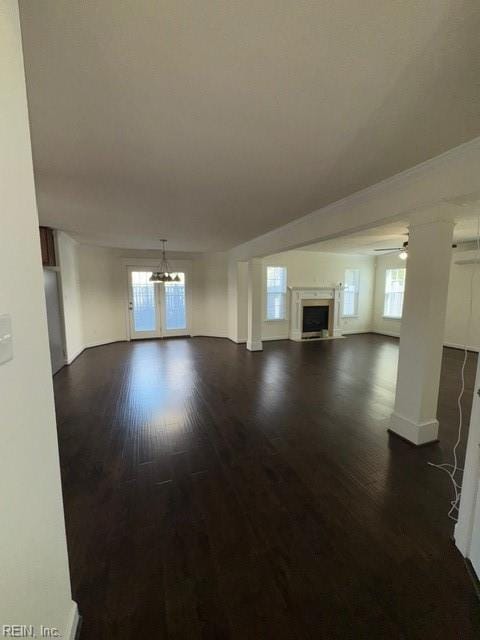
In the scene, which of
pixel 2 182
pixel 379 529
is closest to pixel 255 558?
pixel 379 529

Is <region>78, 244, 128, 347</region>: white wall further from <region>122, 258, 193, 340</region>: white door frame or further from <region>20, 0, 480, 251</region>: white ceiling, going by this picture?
<region>20, 0, 480, 251</region>: white ceiling

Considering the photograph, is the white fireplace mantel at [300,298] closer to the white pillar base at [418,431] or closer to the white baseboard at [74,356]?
the white pillar base at [418,431]

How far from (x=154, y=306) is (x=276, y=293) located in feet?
10.9

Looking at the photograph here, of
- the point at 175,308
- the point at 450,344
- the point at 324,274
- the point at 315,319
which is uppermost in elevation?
the point at 324,274

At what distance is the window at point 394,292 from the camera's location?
24.1 ft

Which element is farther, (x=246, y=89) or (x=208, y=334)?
(x=208, y=334)

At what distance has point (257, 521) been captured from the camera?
1.62m

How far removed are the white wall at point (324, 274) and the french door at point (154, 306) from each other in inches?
95.5

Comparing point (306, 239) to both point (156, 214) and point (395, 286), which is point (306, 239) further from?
point (395, 286)

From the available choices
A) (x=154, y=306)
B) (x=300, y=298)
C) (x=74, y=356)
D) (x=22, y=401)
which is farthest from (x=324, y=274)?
(x=22, y=401)

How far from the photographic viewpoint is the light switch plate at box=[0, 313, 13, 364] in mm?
679

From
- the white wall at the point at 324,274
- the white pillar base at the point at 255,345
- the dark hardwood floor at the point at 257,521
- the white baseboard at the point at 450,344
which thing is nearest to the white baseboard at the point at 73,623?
the dark hardwood floor at the point at 257,521

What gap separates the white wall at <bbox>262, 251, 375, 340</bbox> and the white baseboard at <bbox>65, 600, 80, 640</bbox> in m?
6.14

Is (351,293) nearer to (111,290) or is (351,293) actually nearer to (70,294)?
(111,290)
